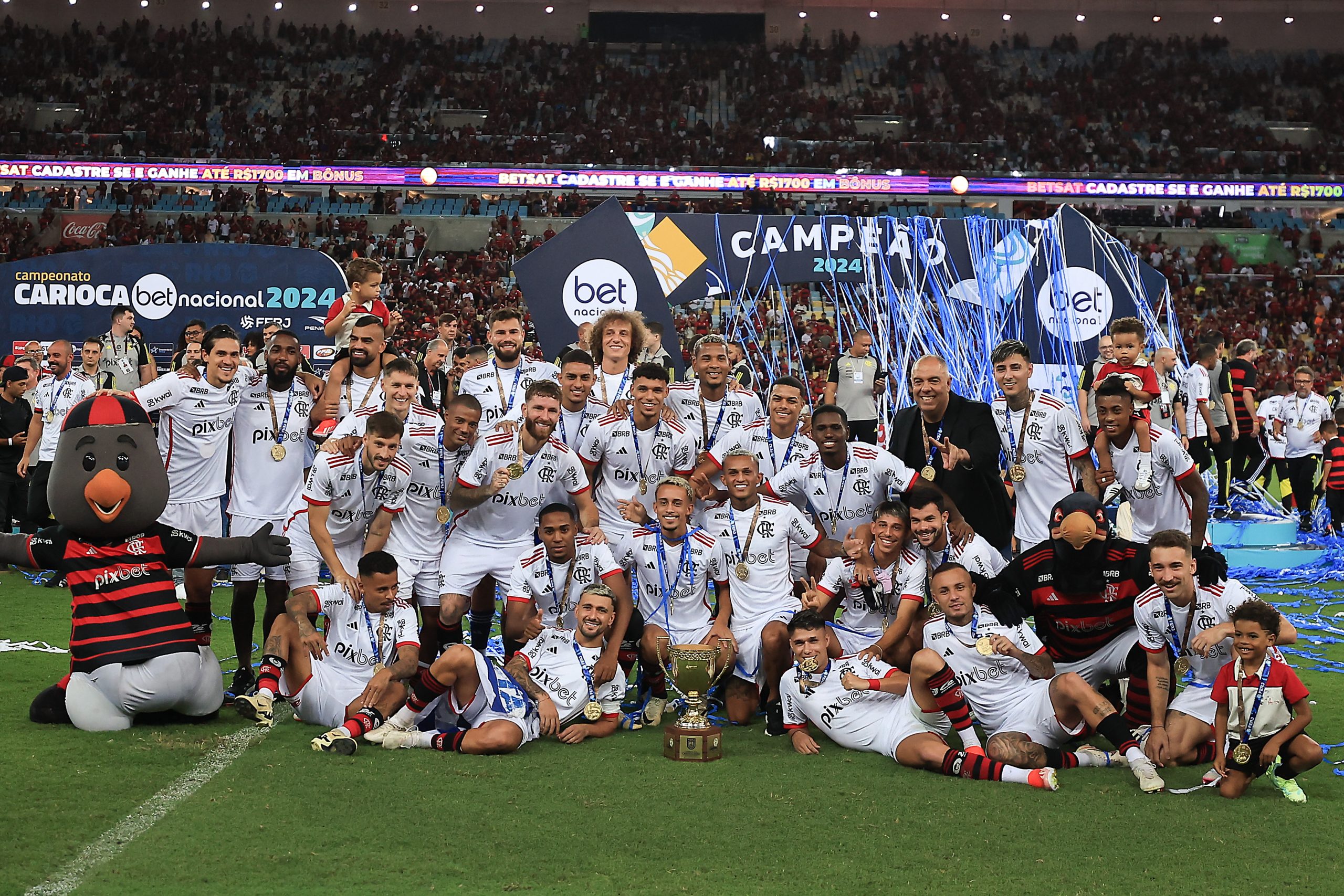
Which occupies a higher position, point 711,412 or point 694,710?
point 711,412

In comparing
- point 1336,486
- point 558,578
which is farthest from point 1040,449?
point 1336,486

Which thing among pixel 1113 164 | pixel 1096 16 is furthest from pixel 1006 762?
pixel 1096 16

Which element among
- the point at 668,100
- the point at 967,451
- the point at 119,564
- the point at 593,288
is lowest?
the point at 119,564

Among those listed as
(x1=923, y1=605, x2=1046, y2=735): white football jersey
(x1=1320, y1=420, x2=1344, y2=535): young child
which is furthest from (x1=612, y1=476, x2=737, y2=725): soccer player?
(x1=1320, y1=420, x2=1344, y2=535): young child

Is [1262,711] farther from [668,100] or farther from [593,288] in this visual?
[668,100]

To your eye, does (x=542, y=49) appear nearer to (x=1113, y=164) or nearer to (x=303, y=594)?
(x=1113, y=164)

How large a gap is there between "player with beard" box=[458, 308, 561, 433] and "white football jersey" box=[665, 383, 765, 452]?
84 centimetres

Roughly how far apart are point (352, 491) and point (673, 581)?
1847mm

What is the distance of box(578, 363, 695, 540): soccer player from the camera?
23.2 ft

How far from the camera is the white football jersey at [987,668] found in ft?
19.1

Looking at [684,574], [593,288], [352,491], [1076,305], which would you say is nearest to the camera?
[352,491]

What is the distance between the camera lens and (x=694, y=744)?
223 inches

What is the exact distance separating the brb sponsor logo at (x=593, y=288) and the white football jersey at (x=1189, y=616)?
5.45 meters

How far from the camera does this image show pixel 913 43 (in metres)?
46.5
